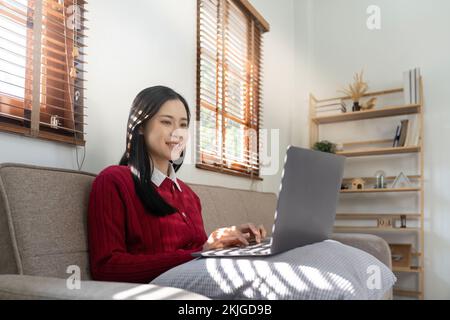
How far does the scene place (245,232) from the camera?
122 centimetres

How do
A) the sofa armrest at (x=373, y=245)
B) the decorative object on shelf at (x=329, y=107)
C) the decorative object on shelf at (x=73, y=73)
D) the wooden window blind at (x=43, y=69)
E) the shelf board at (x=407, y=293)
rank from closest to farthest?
the wooden window blind at (x=43, y=69) → the decorative object on shelf at (x=73, y=73) → the sofa armrest at (x=373, y=245) → the shelf board at (x=407, y=293) → the decorative object on shelf at (x=329, y=107)

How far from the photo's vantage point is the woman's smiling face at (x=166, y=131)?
1286mm

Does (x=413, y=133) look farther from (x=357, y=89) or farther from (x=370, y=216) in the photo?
(x=370, y=216)

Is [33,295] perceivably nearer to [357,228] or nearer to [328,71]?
[357,228]

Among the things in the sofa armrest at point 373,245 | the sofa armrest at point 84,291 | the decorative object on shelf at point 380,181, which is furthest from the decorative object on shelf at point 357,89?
the sofa armrest at point 84,291

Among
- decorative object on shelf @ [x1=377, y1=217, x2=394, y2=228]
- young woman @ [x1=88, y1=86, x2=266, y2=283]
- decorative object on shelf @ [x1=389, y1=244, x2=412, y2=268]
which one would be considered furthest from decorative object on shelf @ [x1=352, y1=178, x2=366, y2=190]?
young woman @ [x1=88, y1=86, x2=266, y2=283]

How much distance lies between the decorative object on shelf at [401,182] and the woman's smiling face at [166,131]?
92.0 inches

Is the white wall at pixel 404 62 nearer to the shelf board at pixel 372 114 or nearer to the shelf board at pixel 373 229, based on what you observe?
the shelf board at pixel 372 114

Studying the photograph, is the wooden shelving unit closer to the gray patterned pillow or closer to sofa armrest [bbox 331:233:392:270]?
sofa armrest [bbox 331:233:392:270]

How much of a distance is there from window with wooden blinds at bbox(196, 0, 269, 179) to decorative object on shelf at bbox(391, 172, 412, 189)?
3.64ft

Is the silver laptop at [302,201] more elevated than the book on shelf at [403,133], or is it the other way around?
the book on shelf at [403,133]

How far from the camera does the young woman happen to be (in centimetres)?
98

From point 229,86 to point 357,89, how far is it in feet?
4.27
